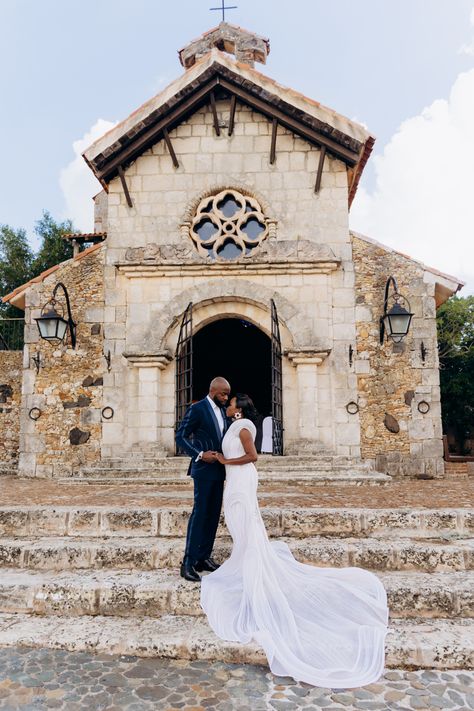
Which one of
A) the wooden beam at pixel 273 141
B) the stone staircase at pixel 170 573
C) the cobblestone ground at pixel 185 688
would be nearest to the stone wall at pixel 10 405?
the stone staircase at pixel 170 573

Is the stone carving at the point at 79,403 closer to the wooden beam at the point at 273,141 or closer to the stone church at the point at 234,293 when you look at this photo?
the stone church at the point at 234,293

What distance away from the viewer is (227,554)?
484cm

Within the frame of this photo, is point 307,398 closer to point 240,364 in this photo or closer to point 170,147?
point 170,147

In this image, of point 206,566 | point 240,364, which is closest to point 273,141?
point 240,364

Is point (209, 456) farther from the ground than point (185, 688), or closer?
farther from the ground

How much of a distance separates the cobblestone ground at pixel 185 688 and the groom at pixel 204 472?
1018 mm

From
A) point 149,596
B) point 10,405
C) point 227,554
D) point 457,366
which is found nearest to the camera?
point 149,596

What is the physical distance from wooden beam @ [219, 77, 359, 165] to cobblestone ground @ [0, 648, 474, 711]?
908 cm

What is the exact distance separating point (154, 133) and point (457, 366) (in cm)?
1961

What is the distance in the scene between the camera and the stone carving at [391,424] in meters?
9.77

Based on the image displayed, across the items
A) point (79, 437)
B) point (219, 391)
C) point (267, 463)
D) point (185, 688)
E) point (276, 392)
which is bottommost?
point (185, 688)

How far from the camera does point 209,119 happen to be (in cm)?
1077

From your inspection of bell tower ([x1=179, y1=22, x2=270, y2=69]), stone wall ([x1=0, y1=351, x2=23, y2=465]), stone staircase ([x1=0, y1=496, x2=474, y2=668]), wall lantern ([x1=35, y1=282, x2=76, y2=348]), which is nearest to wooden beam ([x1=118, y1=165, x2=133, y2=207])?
wall lantern ([x1=35, y1=282, x2=76, y2=348])

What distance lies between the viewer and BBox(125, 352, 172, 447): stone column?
985 cm
